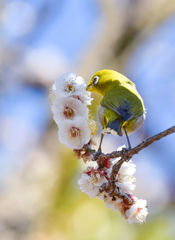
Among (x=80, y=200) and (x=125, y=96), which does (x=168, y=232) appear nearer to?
(x=80, y=200)

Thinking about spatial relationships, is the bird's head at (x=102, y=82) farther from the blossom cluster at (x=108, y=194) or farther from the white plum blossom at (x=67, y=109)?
the blossom cluster at (x=108, y=194)

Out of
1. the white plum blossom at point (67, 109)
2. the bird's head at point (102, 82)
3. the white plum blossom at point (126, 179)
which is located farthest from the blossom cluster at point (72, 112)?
the bird's head at point (102, 82)

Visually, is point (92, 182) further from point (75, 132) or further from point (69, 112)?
point (69, 112)

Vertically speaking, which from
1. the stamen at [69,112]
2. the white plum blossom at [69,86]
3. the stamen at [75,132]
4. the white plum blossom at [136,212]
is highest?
the white plum blossom at [69,86]

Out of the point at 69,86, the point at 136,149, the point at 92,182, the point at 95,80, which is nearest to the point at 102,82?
the point at 95,80

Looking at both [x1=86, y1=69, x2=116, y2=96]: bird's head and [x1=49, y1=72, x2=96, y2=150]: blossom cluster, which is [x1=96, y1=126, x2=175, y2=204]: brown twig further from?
[x1=86, y1=69, x2=116, y2=96]: bird's head

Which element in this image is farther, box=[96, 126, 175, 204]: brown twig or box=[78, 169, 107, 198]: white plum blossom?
box=[78, 169, 107, 198]: white plum blossom

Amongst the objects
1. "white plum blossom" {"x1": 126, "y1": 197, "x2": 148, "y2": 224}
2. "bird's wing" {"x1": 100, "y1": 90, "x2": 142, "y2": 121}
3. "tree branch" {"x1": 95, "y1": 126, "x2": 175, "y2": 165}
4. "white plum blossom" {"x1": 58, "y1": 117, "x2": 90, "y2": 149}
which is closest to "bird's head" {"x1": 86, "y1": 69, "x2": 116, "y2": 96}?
"bird's wing" {"x1": 100, "y1": 90, "x2": 142, "y2": 121}
